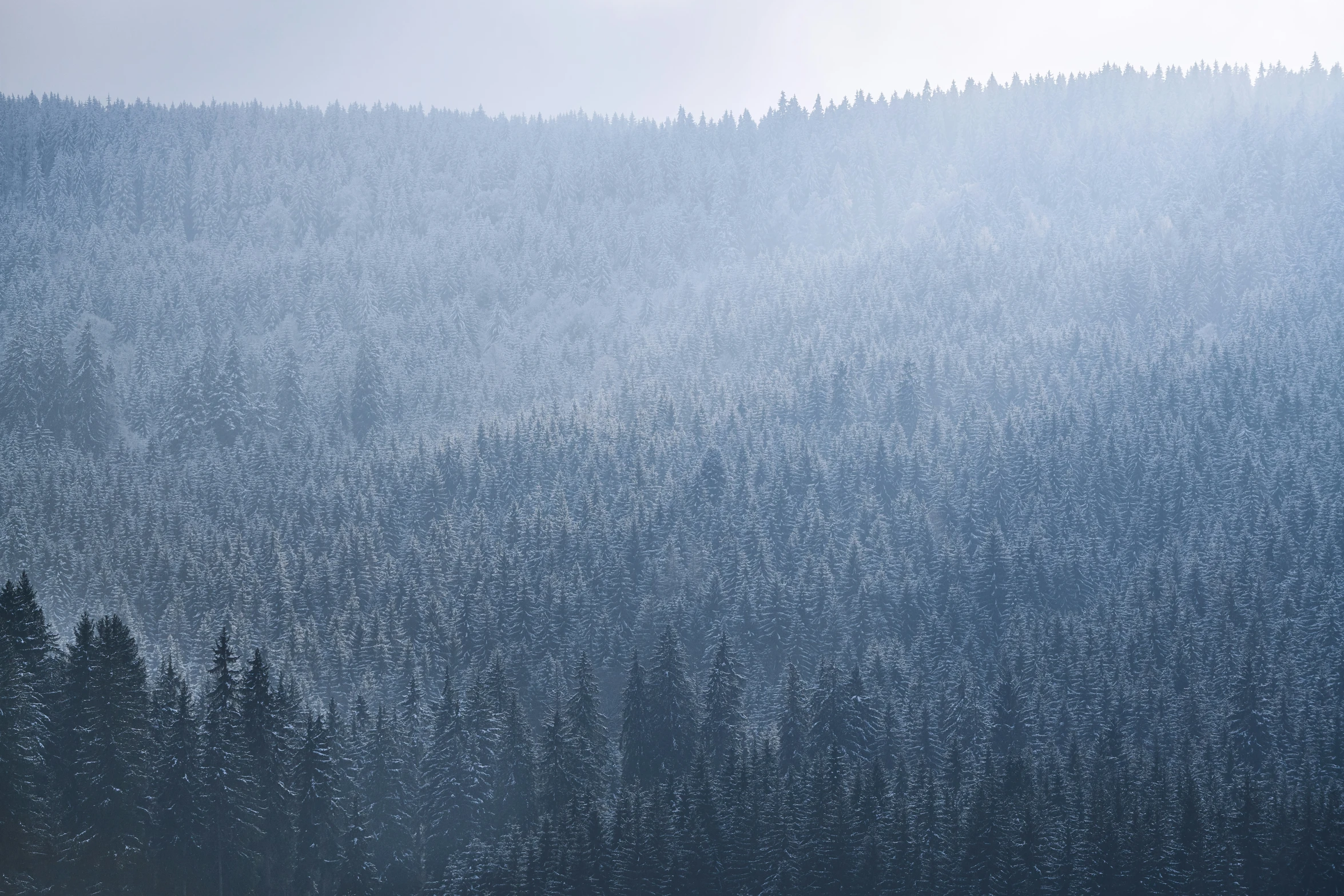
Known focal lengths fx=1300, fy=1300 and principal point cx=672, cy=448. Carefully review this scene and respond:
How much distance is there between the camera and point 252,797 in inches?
2685

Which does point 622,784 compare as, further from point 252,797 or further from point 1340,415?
point 1340,415

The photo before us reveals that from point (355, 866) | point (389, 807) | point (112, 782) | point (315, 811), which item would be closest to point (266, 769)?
point (315, 811)

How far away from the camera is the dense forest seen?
71.8 m

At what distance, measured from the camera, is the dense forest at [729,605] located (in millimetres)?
71750

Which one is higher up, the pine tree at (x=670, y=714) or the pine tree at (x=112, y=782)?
the pine tree at (x=670, y=714)

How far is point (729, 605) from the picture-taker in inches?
4486

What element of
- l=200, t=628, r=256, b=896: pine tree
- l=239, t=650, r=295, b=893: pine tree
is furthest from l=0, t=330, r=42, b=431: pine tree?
l=200, t=628, r=256, b=896: pine tree

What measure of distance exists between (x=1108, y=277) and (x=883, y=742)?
113 m

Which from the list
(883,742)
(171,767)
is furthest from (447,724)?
(883,742)

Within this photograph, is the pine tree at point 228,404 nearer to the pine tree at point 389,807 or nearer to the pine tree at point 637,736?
the pine tree at point 637,736

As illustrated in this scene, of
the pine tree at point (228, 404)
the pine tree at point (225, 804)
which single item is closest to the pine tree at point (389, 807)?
the pine tree at point (225, 804)

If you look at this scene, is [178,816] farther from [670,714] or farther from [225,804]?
[670,714]

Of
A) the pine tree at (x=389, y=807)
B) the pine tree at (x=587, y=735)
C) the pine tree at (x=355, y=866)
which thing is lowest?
the pine tree at (x=355, y=866)

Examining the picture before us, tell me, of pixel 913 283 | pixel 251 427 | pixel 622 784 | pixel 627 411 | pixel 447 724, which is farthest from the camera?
pixel 913 283
